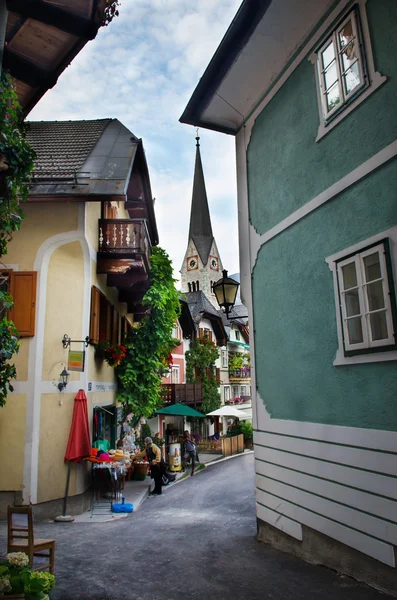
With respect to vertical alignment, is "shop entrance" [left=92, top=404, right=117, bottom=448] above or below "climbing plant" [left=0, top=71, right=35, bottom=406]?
below

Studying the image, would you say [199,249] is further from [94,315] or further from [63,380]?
[63,380]

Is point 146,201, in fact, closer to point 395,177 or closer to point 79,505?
point 79,505

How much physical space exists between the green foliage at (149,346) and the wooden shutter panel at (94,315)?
A: 2.85 meters

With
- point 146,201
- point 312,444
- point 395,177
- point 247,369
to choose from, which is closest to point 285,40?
point 395,177

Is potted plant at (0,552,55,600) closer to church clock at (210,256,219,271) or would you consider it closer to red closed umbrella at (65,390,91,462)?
red closed umbrella at (65,390,91,462)

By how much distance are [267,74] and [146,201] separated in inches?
394

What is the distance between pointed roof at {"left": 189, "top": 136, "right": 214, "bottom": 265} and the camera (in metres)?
72.9

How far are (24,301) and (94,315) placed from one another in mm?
1767

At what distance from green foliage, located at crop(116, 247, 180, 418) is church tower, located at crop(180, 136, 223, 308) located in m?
53.1

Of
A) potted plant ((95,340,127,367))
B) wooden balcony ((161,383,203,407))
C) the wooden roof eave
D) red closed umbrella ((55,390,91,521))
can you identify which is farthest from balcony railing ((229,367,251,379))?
the wooden roof eave

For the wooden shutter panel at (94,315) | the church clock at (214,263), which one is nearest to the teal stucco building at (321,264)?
the wooden shutter panel at (94,315)

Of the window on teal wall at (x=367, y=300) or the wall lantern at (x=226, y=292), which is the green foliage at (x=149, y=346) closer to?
the wall lantern at (x=226, y=292)

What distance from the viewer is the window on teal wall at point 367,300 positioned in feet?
15.4

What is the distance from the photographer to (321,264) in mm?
5879
